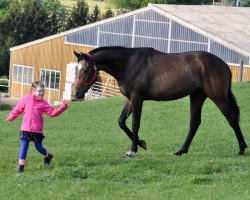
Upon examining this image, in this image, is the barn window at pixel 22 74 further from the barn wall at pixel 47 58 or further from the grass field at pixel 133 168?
the grass field at pixel 133 168

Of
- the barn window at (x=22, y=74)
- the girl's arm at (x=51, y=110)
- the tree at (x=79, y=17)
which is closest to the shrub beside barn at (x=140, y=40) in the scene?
the barn window at (x=22, y=74)

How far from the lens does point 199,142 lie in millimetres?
17031

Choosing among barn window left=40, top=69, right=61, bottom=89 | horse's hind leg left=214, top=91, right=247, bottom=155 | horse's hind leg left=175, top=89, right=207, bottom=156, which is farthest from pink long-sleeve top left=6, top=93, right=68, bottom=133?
barn window left=40, top=69, right=61, bottom=89

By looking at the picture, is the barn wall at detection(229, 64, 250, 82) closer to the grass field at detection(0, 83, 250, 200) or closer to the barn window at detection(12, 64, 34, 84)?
the barn window at detection(12, 64, 34, 84)

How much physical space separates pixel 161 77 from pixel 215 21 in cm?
3782

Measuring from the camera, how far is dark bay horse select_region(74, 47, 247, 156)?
14328 millimetres

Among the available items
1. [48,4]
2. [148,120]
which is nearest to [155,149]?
[148,120]

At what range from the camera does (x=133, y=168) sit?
1242cm

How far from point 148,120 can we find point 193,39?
24.6 metres

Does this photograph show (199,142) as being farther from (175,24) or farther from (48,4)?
(48,4)

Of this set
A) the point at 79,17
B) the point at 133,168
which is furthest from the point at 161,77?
the point at 79,17

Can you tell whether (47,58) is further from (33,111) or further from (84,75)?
(33,111)

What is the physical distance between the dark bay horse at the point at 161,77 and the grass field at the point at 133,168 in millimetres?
819

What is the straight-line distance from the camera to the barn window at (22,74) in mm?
59219
